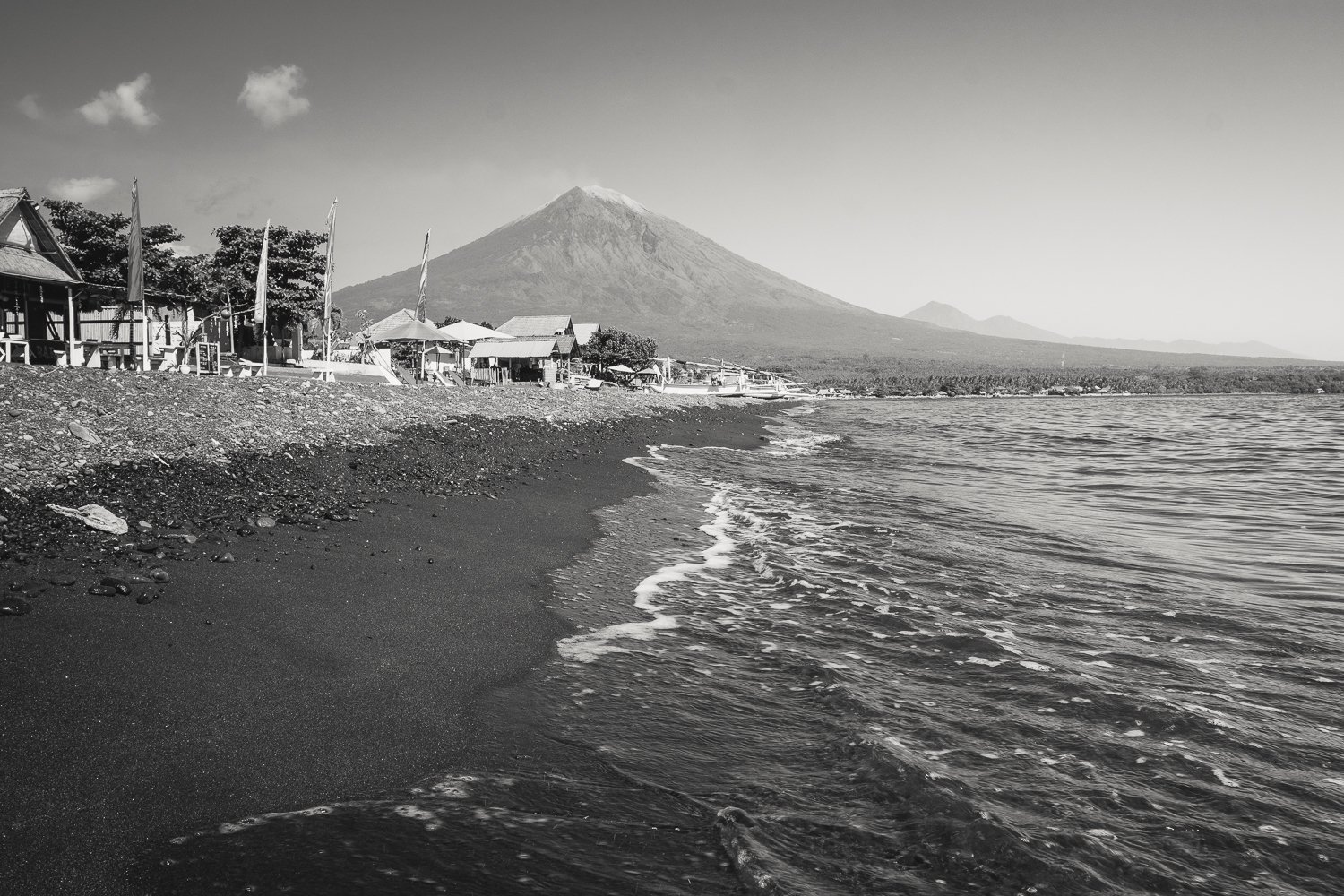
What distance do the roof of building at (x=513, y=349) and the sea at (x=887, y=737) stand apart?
54544 millimetres

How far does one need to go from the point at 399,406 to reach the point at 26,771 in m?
18.4

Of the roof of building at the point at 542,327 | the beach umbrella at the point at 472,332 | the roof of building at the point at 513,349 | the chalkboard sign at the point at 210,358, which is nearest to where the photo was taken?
the chalkboard sign at the point at 210,358

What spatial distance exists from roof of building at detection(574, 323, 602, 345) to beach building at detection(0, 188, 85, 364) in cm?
5712

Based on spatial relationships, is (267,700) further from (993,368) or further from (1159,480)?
(993,368)

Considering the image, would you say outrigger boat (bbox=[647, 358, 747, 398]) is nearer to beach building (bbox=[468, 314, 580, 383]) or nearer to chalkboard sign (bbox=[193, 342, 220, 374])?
beach building (bbox=[468, 314, 580, 383])

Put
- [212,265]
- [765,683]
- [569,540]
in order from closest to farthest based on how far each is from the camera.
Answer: [765,683] → [569,540] → [212,265]

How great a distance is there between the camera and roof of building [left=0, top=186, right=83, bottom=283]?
840 inches

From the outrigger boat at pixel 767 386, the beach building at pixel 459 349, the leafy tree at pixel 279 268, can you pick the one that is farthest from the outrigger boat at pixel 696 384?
the leafy tree at pixel 279 268

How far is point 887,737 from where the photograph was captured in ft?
16.9

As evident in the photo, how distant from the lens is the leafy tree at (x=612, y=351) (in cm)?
7681

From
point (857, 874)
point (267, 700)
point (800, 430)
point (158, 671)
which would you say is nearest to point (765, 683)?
point (857, 874)

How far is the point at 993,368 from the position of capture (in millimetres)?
163250

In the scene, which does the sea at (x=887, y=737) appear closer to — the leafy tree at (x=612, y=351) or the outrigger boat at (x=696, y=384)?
the outrigger boat at (x=696, y=384)

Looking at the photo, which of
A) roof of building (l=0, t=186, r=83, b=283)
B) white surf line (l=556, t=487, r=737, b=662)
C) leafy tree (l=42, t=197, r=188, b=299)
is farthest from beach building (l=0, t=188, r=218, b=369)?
white surf line (l=556, t=487, r=737, b=662)
